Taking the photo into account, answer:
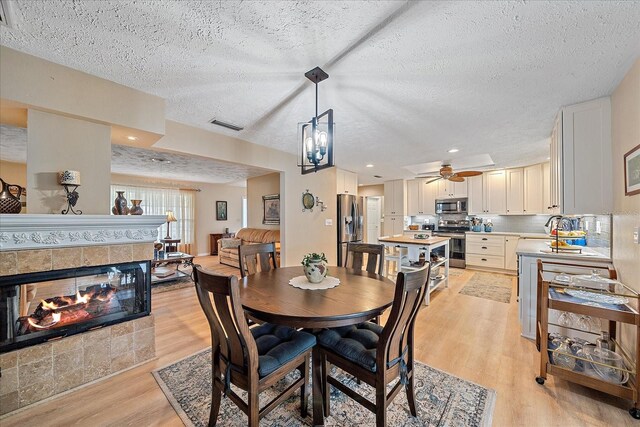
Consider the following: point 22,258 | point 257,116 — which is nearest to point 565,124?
point 257,116

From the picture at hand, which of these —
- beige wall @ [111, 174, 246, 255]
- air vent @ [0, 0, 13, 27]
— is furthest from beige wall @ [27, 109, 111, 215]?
beige wall @ [111, 174, 246, 255]

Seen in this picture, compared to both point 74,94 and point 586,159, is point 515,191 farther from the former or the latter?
point 74,94

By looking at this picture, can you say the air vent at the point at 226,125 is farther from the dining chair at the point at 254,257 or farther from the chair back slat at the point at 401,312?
the chair back slat at the point at 401,312

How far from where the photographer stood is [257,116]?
278cm

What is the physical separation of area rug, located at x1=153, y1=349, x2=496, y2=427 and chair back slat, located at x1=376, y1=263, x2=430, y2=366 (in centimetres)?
54

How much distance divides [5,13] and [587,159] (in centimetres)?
438

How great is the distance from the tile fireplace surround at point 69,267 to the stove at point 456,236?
6005 mm

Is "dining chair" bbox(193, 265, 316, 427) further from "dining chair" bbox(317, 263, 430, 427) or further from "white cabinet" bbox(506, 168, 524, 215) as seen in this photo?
"white cabinet" bbox(506, 168, 524, 215)

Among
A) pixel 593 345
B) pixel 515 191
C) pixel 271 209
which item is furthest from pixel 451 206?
pixel 593 345

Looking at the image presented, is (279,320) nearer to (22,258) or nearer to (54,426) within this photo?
(54,426)

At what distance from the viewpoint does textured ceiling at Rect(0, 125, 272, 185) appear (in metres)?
3.58

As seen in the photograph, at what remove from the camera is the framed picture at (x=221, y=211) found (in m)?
8.29


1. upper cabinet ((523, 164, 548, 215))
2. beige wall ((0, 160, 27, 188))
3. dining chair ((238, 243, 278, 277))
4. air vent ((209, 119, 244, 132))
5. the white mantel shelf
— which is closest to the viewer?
the white mantel shelf

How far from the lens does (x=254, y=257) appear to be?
2.65 meters
